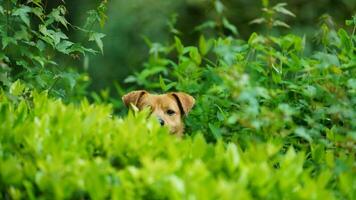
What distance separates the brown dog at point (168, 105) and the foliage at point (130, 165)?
203cm

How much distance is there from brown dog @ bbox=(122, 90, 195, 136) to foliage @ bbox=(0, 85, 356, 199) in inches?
79.8

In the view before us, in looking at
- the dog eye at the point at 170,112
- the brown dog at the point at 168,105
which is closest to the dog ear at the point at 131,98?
the brown dog at the point at 168,105

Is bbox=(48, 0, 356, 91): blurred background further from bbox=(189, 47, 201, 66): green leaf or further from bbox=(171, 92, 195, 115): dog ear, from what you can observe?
bbox=(171, 92, 195, 115): dog ear

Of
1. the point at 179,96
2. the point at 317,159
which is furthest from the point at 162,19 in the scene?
the point at 317,159

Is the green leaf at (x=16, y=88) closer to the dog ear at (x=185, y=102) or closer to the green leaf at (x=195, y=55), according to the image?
the dog ear at (x=185, y=102)

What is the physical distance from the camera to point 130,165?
4559 mm

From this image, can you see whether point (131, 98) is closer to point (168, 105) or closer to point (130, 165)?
point (168, 105)

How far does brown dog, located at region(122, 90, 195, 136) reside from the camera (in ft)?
23.3

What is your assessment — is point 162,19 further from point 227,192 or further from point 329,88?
point 227,192

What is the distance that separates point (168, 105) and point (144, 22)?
5.49 metres

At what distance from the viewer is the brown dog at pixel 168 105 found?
711cm

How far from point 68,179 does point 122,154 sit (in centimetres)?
60

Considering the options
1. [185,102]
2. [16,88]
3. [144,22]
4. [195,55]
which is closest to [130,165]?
[16,88]

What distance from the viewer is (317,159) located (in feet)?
17.7
